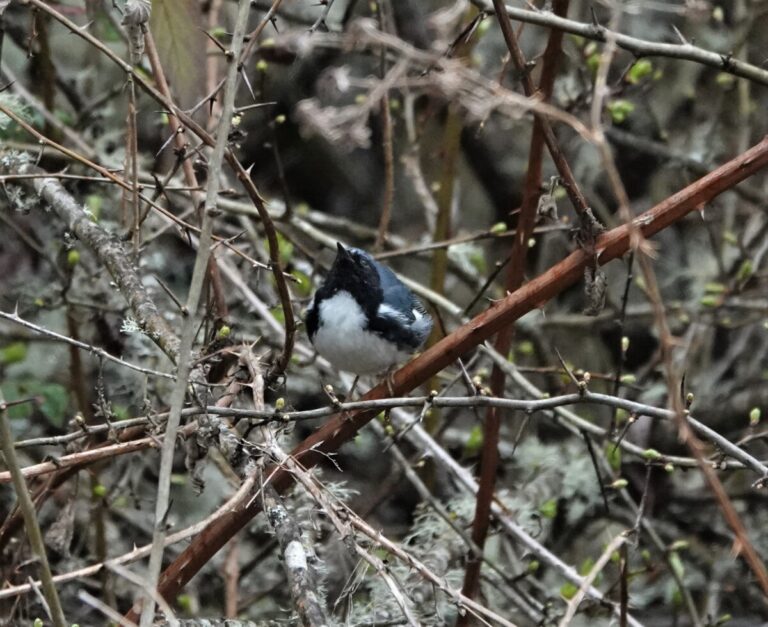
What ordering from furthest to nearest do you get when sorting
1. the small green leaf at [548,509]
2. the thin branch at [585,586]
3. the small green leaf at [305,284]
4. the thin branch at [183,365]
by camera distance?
1. the small green leaf at [305,284]
2. the small green leaf at [548,509]
3. the thin branch at [585,586]
4. the thin branch at [183,365]

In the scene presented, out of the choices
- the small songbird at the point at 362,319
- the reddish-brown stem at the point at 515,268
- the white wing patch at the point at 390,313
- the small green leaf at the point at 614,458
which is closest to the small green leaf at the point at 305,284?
the small songbird at the point at 362,319

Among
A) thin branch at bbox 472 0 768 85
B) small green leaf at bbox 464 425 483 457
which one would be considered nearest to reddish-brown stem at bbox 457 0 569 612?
thin branch at bbox 472 0 768 85

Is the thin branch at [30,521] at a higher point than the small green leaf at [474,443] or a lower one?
higher

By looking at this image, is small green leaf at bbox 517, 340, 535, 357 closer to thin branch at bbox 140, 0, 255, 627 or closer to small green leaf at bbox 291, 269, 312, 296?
small green leaf at bbox 291, 269, 312, 296

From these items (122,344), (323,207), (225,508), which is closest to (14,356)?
(122,344)

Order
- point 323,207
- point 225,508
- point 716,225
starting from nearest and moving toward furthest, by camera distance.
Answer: point 225,508 < point 716,225 < point 323,207

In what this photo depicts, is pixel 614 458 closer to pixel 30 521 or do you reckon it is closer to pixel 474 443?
pixel 474 443

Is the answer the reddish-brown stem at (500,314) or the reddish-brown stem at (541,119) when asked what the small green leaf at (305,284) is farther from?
the reddish-brown stem at (541,119)

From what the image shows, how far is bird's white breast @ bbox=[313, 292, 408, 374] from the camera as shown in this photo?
11.1 ft

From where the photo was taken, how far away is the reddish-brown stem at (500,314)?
2426 millimetres

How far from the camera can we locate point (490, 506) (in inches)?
129

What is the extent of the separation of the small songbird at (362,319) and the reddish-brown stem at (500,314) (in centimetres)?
77

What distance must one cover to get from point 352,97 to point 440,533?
335cm

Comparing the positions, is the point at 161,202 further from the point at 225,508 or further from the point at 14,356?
the point at 225,508
